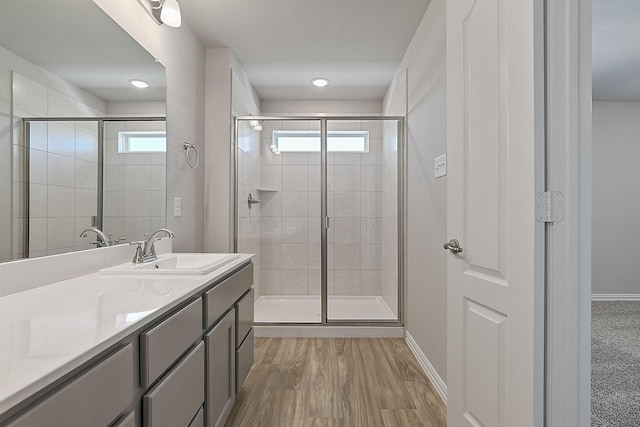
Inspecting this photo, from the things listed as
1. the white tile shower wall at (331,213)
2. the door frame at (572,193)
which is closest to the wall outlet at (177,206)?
the white tile shower wall at (331,213)

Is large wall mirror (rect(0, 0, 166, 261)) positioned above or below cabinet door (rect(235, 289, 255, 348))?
above

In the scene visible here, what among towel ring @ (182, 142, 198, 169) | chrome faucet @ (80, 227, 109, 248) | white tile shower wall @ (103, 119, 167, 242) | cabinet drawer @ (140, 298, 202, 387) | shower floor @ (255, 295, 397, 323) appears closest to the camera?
cabinet drawer @ (140, 298, 202, 387)

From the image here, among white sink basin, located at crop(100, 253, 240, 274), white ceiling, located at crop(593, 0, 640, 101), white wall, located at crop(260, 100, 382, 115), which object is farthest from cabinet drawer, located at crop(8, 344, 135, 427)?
white wall, located at crop(260, 100, 382, 115)

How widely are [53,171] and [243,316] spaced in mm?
1149

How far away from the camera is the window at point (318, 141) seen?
327cm

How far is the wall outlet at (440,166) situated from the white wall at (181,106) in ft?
5.74

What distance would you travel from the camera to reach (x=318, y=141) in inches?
129

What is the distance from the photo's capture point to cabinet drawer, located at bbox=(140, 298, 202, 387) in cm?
88

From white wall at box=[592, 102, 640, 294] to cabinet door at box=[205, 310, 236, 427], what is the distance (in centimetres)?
462

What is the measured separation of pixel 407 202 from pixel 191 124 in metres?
1.92

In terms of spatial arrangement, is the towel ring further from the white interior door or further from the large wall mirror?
the white interior door

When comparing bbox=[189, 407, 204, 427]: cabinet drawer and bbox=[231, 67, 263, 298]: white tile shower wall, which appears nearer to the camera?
bbox=[189, 407, 204, 427]: cabinet drawer

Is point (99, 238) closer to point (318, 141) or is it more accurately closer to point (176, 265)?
point (176, 265)

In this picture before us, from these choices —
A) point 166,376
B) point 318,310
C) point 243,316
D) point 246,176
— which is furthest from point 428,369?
point 246,176
